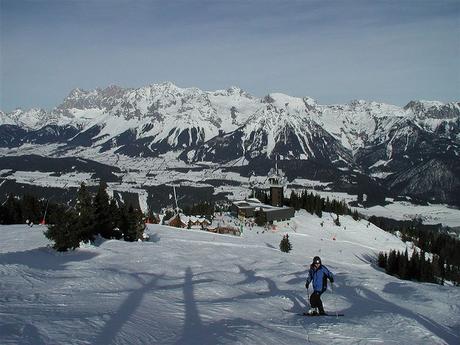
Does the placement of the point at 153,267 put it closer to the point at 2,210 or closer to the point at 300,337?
the point at 300,337

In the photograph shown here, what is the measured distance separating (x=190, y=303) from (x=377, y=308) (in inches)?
335

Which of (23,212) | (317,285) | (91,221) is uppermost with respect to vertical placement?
(91,221)


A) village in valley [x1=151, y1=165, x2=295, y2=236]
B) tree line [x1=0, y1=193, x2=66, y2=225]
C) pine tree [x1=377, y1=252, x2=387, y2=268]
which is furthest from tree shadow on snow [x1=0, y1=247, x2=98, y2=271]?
pine tree [x1=377, y1=252, x2=387, y2=268]

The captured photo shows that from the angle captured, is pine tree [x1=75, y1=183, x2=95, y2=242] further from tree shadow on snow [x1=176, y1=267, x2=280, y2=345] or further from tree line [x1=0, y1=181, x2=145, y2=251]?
tree shadow on snow [x1=176, y1=267, x2=280, y2=345]

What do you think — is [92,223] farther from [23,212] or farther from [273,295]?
[23,212]

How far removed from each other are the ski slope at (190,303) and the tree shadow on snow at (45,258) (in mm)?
62

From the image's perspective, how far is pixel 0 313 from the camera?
14.9 meters

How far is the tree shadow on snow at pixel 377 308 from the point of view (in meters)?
18.0

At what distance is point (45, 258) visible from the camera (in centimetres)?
3005

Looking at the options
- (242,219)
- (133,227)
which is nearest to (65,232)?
(133,227)

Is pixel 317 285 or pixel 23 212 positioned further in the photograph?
pixel 23 212

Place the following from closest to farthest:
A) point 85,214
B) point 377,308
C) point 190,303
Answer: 1. point 190,303
2. point 377,308
3. point 85,214

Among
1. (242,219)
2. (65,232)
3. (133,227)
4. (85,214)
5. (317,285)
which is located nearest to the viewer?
(317,285)

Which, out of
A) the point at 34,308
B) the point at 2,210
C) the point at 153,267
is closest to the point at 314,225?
the point at 2,210
